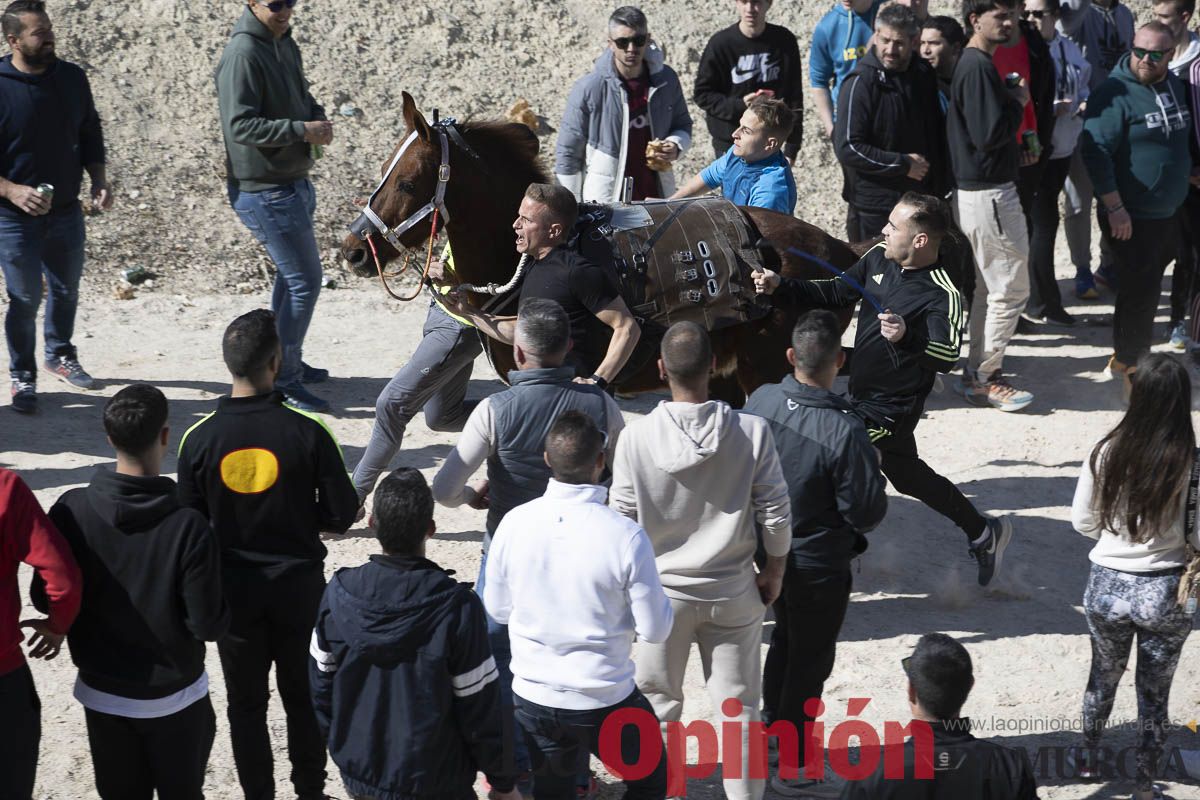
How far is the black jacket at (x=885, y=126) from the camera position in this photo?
333 inches

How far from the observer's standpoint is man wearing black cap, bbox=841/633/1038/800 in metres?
3.32

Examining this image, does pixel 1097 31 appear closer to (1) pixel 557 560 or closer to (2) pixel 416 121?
(2) pixel 416 121

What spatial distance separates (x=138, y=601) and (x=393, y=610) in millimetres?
828

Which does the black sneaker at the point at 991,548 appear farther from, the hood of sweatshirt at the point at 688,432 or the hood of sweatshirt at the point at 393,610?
the hood of sweatshirt at the point at 393,610

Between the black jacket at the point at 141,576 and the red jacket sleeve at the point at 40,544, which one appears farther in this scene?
the black jacket at the point at 141,576

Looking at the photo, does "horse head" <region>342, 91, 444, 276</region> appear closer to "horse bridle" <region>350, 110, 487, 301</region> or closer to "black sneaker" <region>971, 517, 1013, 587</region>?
"horse bridle" <region>350, 110, 487, 301</region>

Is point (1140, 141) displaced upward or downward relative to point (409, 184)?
upward

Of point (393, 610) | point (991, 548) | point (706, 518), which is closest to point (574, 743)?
point (393, 610)

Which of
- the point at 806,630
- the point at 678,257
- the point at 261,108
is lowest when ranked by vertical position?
the point at 806,630

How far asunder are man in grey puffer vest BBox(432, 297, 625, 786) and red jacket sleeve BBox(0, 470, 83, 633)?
1.26 meters

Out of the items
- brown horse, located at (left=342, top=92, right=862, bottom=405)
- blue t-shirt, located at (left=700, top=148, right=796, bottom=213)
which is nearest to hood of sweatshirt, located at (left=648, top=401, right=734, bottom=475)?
brown horse, located at (left=342, top=92, right=862, bottom=405)

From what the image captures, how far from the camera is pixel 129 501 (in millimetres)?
3908

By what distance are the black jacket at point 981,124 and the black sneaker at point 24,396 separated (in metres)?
5.94

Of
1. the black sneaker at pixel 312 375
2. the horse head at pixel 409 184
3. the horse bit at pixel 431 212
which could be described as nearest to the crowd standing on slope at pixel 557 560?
the horse bit at pixel 431 212
